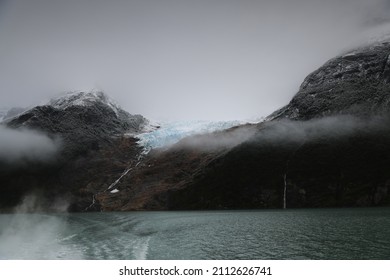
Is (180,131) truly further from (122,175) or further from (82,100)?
(82,100)

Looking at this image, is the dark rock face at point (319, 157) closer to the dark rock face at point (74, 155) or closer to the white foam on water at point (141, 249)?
the dark rock face at point (74, 155)

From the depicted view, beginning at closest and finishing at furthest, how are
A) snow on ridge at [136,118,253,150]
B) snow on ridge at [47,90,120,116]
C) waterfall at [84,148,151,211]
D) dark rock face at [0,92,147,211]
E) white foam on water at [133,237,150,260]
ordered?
white foam on water at [133,237,150,260], waterfall at [84,148,151,211], dark rock face at [0,92,147,211], snow on ridge at [136,118,253,150], snow on ridge at [47,90,120,116]

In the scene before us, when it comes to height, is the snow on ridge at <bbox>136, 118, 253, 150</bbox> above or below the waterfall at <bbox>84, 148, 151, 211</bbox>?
above

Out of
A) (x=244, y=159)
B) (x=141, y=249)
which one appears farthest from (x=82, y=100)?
(x=141, y=249)

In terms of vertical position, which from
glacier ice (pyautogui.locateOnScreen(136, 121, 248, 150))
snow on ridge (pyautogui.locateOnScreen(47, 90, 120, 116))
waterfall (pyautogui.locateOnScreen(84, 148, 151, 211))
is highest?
snow on ridge (pyautogui.locateOnScreen(47, 90, 120, 116))

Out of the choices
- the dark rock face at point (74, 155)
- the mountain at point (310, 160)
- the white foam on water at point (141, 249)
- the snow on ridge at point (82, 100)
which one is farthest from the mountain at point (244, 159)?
the white foam on water at point (141, 249)

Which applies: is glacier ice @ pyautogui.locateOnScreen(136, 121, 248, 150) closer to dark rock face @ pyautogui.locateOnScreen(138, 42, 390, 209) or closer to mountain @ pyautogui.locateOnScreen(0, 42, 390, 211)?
mountain @ pyautogui.locateOnScreen(0, 42, 390, 211)

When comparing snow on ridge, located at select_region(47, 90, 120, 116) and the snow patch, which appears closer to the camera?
the snow patch

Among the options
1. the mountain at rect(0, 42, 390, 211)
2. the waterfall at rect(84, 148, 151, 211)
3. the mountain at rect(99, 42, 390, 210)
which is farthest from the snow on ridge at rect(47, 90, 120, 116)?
the mountain at rect(99, 42, 390, 210)
